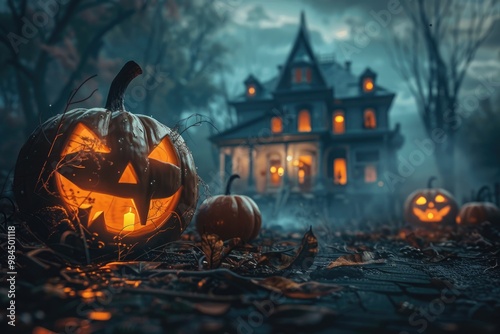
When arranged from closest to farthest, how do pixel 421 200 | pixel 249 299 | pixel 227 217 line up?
pixel 249 299 → pixel 227 217 → pixel 421 200

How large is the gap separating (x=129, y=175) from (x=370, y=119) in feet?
70.0

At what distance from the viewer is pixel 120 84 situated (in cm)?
288

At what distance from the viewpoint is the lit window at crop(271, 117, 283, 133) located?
2080 centimetres

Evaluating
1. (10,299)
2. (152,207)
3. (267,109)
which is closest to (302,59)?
(267,109)

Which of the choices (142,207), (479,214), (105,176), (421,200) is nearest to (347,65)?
(421,200)

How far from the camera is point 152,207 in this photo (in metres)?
2.70

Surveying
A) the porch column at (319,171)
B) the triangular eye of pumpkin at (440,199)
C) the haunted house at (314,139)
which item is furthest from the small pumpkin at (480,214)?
the porch column at (319,171)

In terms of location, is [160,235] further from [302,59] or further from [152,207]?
[302,59]

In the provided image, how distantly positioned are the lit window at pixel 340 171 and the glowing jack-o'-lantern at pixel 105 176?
20.0 m

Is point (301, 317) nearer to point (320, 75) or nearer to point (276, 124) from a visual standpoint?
point (276, 124)

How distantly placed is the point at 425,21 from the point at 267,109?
10396 mm

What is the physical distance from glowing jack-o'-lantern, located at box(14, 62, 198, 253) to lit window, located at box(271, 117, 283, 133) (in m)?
18.2

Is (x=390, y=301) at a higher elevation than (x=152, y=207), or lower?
lower

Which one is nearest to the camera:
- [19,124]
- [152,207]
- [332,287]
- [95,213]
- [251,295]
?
[251,295]
